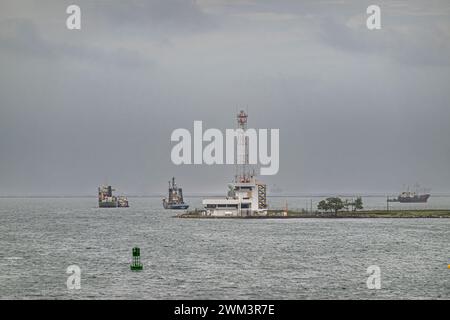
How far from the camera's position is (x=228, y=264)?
2948 inches

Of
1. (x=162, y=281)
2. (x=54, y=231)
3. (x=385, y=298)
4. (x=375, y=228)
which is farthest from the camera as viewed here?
(x=375, y=228)

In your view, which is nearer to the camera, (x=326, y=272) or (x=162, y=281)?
(x=162, y=281)

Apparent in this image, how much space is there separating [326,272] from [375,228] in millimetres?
75195

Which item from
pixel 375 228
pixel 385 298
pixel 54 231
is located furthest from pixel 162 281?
pixel 375 228

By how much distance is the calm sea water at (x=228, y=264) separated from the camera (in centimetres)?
5678

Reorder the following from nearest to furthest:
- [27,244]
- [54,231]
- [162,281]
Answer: [162,281] → [27,244] → [54,231]

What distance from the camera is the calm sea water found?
56.8 metres

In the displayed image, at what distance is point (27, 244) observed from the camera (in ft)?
336
